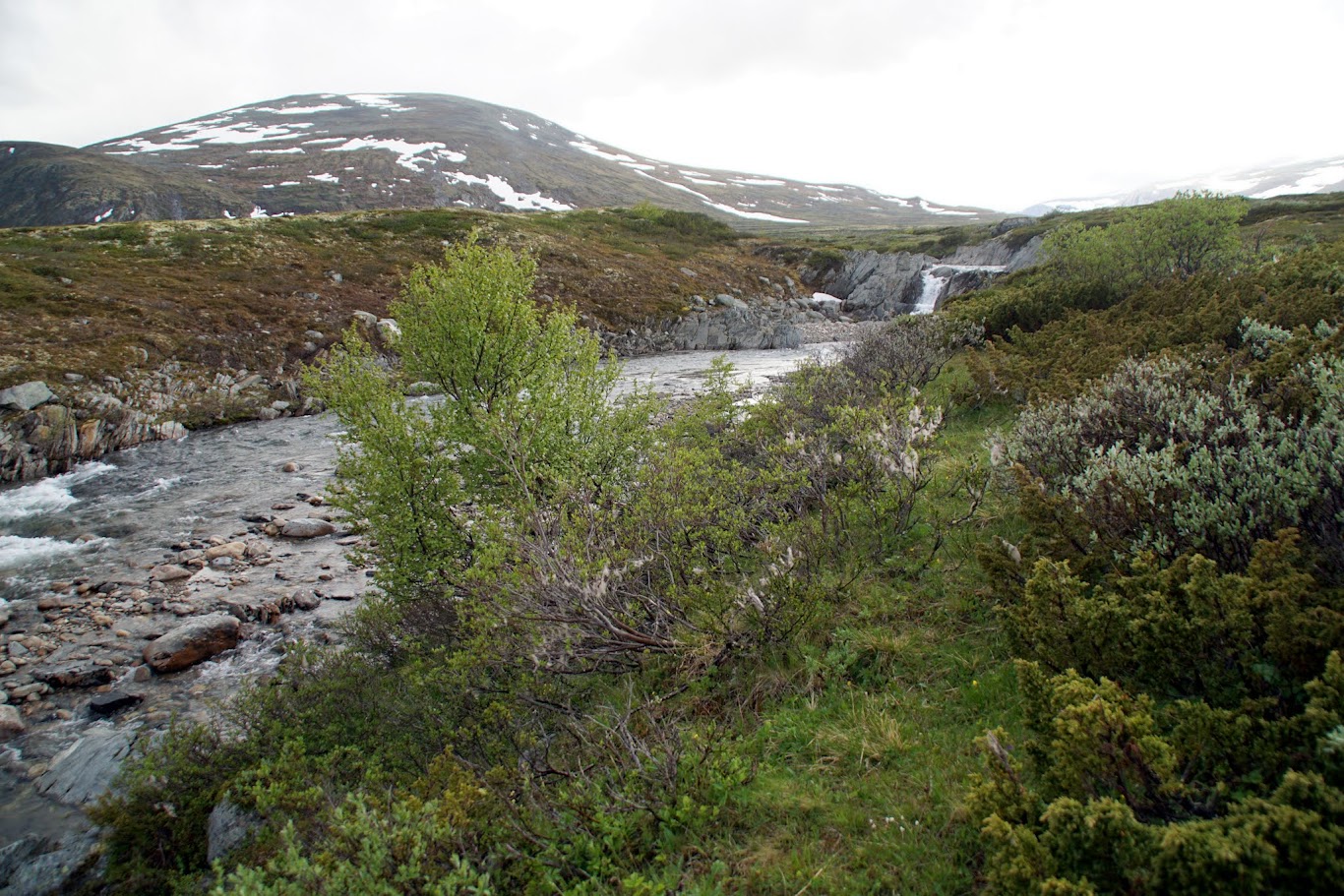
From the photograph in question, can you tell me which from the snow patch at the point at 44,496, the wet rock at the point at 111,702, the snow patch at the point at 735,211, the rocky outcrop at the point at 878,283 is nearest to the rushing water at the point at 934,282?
the rocky outcrop at the point at 878,283

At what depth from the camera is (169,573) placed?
13172 mm

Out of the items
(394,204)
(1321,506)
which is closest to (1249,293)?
(1321,506)

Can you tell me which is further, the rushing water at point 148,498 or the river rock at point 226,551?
the river rock at point 226,551

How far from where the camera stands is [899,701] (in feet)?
16.4

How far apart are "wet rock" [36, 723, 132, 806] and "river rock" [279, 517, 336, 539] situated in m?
7.14

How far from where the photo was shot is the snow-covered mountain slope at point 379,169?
3915 inches

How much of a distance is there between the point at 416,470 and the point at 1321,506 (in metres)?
10.2

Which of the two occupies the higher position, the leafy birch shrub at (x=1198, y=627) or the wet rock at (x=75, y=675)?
the leafy birch shrub at (x=1198, y=627)

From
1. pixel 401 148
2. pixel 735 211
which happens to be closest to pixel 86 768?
pixel 401 148

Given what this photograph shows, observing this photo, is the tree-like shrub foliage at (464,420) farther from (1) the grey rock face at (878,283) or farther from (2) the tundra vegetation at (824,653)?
(1) the grey rock face at (878,283)

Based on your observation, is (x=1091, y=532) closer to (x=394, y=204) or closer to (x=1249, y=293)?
(x=1249, y=293)

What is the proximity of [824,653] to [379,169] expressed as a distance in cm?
13756

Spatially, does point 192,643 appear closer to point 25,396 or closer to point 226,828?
point 226,828

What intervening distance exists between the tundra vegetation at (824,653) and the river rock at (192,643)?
8.72 feet
